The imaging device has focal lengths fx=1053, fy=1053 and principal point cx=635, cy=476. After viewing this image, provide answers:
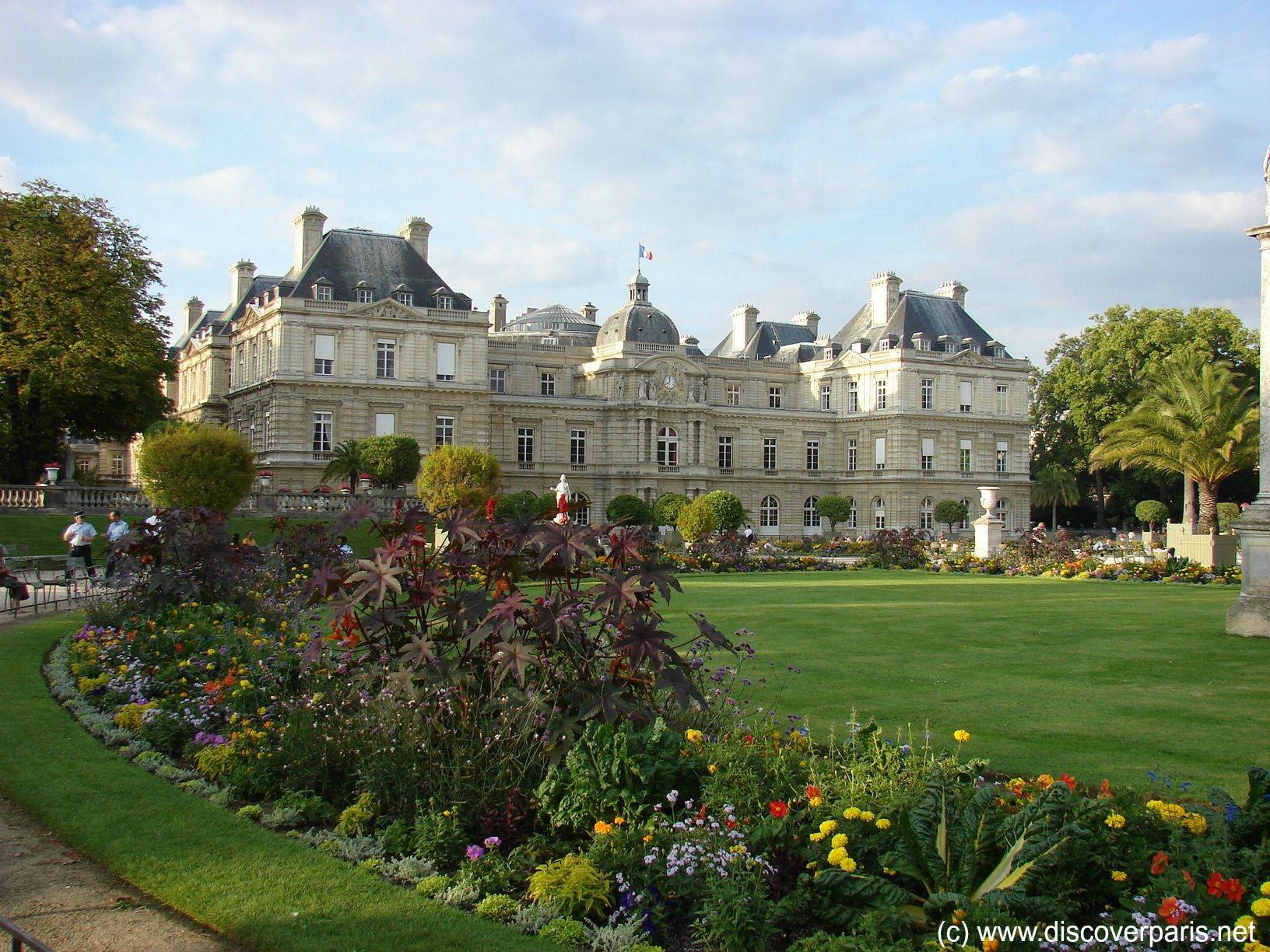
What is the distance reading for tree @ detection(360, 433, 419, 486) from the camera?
133 ft

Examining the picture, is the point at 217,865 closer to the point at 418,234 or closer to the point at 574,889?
the point at 574,889

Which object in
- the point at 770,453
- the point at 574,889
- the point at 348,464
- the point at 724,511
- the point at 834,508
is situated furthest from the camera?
the point at 770,453

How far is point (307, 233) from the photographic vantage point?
49344 millimetres

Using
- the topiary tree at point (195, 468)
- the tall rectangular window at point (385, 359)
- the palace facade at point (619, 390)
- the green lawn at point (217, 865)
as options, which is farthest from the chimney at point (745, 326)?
the green lawn at point (217, 865)

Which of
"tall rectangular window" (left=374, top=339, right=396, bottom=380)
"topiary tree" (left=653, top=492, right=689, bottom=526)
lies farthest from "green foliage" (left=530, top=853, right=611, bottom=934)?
"tall rectangular window" (left=374, top=339, right=396, bottom=380)

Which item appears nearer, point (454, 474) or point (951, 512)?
point (454, 474)

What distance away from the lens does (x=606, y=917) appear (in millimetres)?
5152

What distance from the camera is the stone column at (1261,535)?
13.5 metres

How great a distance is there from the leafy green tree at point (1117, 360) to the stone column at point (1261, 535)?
3929cm

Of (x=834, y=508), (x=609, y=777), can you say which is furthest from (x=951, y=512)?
(x=609, y=777)

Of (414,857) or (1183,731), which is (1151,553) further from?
(414,857)

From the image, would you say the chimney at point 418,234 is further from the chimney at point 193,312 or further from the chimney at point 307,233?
the chimney at point 193,312

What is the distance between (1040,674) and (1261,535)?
478 cm

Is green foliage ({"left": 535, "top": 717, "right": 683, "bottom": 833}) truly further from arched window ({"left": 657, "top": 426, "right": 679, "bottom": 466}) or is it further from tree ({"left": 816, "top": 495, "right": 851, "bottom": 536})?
arched window ({"left": 657, "top": 426, "right": 679, "bottom": 466})
